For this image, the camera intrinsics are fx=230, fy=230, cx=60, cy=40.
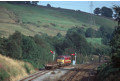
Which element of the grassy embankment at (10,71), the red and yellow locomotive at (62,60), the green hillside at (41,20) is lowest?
the red and yellow locomotive at (62,60)

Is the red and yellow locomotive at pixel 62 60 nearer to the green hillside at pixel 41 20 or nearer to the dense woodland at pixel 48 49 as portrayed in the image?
the dense woodland at pixel 48 49

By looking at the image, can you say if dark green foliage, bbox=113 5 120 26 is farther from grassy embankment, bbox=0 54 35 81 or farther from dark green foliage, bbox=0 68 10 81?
dark green foliage, bbox=0 68 10 81

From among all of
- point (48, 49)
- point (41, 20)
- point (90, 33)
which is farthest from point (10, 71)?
point (41, 20)

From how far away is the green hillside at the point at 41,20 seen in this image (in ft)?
351

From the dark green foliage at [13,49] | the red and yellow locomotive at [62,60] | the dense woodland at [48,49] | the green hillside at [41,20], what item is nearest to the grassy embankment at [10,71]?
the dense woodland at [48,49]

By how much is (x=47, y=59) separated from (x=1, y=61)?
28.8m

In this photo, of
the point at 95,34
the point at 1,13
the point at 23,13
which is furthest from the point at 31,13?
the point at 95,34

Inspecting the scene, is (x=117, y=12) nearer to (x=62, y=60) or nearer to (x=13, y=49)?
(x=62, y=60)

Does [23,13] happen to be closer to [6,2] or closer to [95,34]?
[6,2]

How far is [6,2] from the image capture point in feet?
492

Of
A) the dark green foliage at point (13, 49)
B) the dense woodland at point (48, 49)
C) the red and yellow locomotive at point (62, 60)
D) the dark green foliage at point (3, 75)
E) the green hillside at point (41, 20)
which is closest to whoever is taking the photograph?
the dense woodland at point (48, 49)

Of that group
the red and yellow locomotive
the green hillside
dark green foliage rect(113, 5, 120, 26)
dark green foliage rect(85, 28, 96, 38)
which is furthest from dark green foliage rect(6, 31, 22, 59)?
dark green foliage rect(85, 28, 96, 38)

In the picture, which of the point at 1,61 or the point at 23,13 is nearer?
the point at 1,61

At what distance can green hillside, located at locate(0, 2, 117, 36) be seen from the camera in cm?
10688
